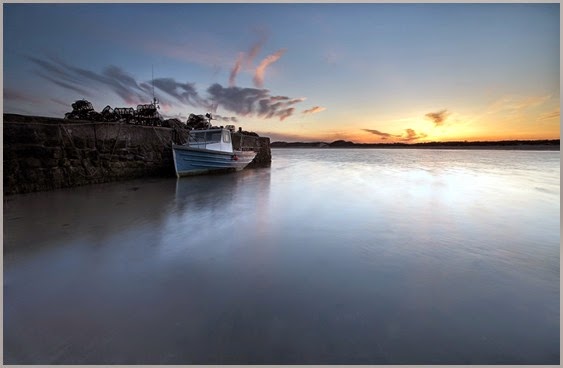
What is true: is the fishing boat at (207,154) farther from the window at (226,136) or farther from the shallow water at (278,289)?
the shallow water at (278,289)

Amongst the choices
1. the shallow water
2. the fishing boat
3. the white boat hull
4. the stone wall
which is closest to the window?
the fishing boat

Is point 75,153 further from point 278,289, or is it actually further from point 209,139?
point 278,289

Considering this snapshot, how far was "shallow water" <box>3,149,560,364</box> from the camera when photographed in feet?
6.55

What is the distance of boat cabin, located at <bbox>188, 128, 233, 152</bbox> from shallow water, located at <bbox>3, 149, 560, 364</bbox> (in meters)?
9.51

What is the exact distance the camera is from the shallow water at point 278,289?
6.55 ft

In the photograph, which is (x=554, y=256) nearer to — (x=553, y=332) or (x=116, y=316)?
(x=553, y=332)

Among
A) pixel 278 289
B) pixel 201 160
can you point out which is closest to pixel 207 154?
pixel 201 160

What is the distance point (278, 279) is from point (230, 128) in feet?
49.1

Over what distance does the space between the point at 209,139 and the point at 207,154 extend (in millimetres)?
1896

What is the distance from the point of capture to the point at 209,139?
615 inches

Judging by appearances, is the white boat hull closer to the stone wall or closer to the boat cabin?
the boat cabin

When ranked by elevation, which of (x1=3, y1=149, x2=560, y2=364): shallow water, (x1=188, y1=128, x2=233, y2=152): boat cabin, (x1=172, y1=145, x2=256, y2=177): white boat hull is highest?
(x1=188, y1=128, x2=233, y2=152): boat cabin

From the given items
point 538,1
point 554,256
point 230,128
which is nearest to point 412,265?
point 554,256

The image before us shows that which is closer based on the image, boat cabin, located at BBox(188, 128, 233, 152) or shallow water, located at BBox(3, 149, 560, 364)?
shallow water, located at BBox(3, 149, 560, 364)
